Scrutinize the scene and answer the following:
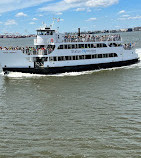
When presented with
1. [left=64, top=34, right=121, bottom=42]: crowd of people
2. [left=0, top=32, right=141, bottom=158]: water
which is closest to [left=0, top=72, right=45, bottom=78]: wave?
[left=0, top=32, right=141, bottom=158]: water

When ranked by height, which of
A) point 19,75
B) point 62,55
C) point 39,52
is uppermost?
point 39,52

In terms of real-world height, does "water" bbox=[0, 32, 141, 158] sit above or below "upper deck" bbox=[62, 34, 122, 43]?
below

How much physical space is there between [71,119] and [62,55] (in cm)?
1862

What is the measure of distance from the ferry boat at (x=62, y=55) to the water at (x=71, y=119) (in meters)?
6.07

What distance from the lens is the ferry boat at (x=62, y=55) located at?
106 feet

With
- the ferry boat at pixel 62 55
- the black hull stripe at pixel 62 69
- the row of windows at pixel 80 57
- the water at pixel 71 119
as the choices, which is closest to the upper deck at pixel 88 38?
the ferry boat at pixel 62 55

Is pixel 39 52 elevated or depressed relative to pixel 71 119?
elevated

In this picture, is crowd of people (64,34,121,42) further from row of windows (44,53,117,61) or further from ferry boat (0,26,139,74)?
row of windows (44,53,117,61)

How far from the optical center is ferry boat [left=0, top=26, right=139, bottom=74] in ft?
106

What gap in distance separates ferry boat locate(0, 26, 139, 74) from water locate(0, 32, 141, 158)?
6.07m

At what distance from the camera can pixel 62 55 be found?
3316 centimetres

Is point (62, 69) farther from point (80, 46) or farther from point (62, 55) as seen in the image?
point (80, 46)

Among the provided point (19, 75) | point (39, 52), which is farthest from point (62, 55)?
point (19, 75)

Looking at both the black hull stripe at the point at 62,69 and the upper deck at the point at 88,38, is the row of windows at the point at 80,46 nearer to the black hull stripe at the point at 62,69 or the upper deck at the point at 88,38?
the upper deck at the point at 88,38
